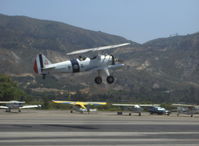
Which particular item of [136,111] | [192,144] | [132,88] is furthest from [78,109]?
[132,88]

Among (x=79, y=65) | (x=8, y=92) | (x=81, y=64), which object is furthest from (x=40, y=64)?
(x=8, y=92)

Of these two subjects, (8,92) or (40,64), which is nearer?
(40,64)

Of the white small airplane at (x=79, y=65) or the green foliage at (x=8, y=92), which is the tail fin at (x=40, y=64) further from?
the green foliage at (x=8, y=92)

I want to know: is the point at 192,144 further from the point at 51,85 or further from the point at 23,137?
the point at 51,85

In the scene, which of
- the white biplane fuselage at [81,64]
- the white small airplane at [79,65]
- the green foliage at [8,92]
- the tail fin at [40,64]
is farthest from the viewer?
the green foliage at [8,92]

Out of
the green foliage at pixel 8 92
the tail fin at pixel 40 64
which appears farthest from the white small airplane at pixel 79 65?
the green foliage at pixel 8 92

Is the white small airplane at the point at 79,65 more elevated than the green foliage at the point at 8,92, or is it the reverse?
the white small airplane at the point at 79,65

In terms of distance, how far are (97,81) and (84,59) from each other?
3.14 meters

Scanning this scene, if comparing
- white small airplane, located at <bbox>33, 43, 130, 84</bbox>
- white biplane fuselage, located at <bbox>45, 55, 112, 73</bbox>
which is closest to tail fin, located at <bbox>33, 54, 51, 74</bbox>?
white small airplane, located at <bbox>33, 43, 130, 84</bbox>

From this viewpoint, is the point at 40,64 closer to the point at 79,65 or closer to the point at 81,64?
the point at 79,65

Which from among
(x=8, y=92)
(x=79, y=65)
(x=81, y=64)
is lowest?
(x=8, y=92)

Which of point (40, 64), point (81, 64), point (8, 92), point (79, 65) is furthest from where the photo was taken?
point (8, 92)

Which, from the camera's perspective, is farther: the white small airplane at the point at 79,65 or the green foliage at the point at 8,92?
the green foliage at the point at 8,92

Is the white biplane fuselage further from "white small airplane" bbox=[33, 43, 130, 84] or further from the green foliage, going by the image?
the green foliage
